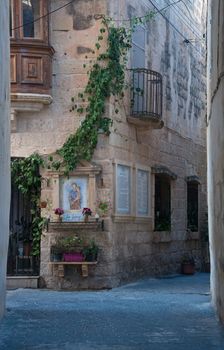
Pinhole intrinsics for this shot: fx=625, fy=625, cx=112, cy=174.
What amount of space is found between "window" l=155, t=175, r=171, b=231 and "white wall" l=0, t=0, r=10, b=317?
24.8ft

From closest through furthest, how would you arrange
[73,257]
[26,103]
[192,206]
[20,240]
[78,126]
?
[73,257] → [26,103] → [78,126] → [20,240] → [192,206]

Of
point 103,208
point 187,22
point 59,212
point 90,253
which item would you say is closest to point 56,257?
point 90,253

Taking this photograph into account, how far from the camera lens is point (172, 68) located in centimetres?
1670

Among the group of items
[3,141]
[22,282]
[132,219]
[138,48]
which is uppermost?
[138,48]

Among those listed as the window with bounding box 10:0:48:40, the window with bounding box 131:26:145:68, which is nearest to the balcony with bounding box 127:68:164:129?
the window with bounding box 131:26:145:68

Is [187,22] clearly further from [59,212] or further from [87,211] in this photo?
[59,212]

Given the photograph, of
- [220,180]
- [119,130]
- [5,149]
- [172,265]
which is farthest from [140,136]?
[220,180]

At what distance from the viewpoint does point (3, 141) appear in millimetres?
8633

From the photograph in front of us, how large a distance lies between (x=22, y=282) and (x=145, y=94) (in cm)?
483

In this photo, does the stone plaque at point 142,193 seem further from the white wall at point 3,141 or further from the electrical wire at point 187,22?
the white wall at point 3,141

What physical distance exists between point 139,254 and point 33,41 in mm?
5282

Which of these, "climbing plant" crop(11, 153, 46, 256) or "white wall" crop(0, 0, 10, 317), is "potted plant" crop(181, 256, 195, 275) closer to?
"climbing plant" crop(11, 153, 46, 256)

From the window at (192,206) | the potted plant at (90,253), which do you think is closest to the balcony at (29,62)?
the potted plant at (90,253)

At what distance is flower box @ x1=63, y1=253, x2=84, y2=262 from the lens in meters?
12.3
